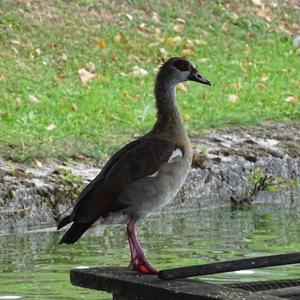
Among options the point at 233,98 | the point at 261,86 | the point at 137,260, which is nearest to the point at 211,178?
the point at 233,98

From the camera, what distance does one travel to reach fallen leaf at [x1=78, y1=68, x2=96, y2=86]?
52.6 feet

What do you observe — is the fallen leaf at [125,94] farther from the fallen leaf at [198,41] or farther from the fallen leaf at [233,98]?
the fallen leaf at [198,41]

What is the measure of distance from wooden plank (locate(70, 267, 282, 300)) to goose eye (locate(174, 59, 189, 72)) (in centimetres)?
166

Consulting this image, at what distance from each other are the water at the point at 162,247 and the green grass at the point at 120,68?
1.50 meters

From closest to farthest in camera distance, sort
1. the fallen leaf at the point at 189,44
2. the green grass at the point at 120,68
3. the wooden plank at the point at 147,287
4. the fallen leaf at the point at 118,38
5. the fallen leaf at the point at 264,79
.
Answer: the wooden plank at the point at 147,287
the green grass at the point at 120,68
the fallen leaf at the point at 264,79
the fallen leaf at the point at 118,38
the fallen leaf at the point at 189,44

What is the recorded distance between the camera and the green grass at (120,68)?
45.1 feet

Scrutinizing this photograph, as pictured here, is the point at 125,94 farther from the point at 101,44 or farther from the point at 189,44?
the point at 189,44

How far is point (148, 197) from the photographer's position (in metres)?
7.66

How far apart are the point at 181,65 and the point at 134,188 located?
1267mm

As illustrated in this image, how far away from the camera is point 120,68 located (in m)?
17.1

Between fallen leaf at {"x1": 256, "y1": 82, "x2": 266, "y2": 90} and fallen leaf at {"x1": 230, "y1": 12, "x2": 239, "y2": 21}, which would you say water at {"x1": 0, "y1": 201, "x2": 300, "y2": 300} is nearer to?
fallen leaf at {"x1": 256, "y1": 82, "x2": 266, "y2": 90}

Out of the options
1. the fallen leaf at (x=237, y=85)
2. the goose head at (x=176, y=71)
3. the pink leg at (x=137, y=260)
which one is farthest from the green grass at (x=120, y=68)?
the pink leg at (x=137, y=260)

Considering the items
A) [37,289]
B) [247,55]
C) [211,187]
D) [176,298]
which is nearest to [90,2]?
[247,55]

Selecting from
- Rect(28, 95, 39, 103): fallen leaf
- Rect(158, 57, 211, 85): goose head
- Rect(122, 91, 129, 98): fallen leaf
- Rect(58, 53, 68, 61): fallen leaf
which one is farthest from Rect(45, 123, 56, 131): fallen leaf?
Rect(158, 57, 211, 85): goose head
